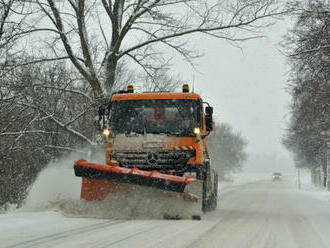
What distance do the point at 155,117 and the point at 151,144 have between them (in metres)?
0.72

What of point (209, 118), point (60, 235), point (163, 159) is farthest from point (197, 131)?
point (60, 235)

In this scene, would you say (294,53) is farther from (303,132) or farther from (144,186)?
(303,132)

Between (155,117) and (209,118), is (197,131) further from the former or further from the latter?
(155,117)

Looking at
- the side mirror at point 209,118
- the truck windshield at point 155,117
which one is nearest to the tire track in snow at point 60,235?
Result: the truck windshield at point 155,117

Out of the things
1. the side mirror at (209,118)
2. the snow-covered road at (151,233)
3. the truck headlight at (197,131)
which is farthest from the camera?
the side mirror at (209,118)

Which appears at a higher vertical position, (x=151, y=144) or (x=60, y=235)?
(x=151, y=144)

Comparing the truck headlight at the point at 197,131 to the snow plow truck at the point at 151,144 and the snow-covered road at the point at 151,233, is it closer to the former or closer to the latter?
the snow plow truck at the point at 151,144

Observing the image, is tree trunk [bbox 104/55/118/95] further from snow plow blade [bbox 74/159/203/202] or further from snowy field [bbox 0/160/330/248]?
snow plow blade [bbox 74/159/203/202]

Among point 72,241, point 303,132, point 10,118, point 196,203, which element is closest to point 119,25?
point 10,118

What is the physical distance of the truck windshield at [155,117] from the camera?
10516mm

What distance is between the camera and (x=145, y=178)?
30.2ft

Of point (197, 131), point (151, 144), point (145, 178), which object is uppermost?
point (197, 131)

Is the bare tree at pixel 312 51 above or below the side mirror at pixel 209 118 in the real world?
above

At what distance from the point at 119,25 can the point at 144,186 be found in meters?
7.91
